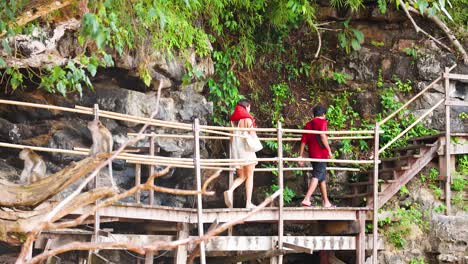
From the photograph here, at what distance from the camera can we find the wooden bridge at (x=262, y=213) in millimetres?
8664

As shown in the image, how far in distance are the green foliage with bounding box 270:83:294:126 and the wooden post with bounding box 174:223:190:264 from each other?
3.78 meters

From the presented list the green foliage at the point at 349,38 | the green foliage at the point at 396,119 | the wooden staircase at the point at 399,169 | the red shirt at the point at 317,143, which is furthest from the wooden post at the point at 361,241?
the green foliage at the point at 349,38

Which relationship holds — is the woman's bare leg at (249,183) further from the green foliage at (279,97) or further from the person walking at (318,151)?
the green foliage at (279,97)

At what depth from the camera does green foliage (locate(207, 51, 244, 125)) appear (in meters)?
12.1

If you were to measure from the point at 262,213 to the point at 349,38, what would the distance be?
450 cm

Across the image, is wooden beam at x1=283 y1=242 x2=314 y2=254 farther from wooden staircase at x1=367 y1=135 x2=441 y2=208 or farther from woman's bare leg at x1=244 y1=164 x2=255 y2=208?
wooden staircase at x1=367 y1=135 x2=441 y2=208

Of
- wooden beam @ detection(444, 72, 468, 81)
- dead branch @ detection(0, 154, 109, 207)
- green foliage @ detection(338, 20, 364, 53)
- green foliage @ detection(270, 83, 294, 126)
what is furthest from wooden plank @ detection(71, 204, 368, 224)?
dead branch @ detection(0, 154, 109, 207)

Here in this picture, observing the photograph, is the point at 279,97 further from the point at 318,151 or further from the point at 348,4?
the point at 318,151

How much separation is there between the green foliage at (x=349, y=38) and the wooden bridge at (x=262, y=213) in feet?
5.68

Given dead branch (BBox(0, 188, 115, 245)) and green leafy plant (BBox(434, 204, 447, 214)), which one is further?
green leafy plant (BBox(434, 204, 447, 214))

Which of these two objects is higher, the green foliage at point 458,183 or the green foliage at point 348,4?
the green foliage at point 348,4

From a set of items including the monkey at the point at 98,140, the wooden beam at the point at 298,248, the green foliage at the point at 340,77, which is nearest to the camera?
the monkey at the point at 98,140

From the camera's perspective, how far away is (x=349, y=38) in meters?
13.0

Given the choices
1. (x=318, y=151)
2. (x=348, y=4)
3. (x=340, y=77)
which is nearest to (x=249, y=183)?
(x=318, y=151)
